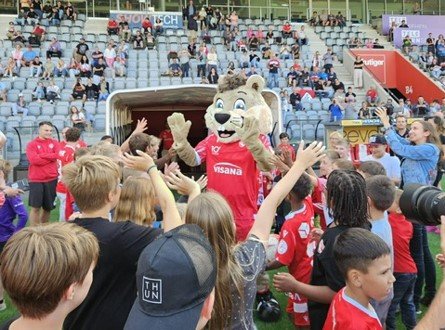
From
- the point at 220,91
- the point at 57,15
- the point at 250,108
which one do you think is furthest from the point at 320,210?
the point at 57,15

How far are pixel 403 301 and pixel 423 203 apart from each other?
173cm

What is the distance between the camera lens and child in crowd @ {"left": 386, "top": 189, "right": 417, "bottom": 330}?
329cm

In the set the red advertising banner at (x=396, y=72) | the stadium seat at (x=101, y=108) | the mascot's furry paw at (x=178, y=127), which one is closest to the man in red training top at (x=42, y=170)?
the mascot's furry paw at (x=178, y=127)

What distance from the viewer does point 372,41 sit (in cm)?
2461

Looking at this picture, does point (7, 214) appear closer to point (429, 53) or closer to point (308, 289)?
point (308, 289)

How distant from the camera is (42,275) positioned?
1382mm

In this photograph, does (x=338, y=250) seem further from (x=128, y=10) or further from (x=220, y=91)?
(x=128, y=10)

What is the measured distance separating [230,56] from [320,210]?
1654cm

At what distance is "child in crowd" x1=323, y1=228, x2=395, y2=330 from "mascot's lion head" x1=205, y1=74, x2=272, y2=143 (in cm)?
216

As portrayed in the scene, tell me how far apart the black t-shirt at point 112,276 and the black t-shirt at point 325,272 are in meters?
0.90

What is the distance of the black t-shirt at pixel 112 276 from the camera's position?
2070 mm

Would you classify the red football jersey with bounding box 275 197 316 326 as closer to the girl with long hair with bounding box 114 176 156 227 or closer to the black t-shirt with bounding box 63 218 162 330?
the girl with long hair with bounding box 114 176 156 227

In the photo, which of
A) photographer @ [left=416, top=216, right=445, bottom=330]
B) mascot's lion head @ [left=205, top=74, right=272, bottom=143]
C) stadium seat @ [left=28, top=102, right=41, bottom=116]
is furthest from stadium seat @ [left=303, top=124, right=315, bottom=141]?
photographer @ [left=416, top=216, right=445, bottom=330]

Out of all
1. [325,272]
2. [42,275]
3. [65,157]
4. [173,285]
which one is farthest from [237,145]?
[173,285]
